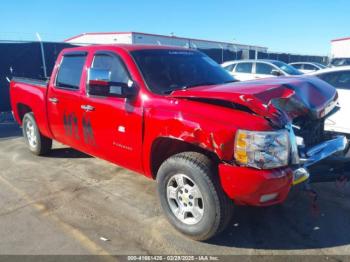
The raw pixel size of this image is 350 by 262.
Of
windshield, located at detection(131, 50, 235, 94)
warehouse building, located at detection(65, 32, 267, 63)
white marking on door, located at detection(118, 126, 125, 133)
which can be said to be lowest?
white marking on door, located at detection(118, 126, 125, 133)

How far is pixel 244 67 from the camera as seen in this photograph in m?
12.5

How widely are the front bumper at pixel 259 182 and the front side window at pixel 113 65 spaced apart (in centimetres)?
170

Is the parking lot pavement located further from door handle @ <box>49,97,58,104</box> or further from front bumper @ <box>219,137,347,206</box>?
door handle @ <box>49,97,58,104</box>

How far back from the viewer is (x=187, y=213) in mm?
3316

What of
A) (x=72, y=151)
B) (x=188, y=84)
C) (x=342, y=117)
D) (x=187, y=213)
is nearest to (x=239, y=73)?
(x=342, y=117)

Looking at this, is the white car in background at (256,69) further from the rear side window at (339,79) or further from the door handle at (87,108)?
the door handle at (87,108)

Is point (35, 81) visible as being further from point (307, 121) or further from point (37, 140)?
point (307, 121)

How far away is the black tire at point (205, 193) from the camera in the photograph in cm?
291

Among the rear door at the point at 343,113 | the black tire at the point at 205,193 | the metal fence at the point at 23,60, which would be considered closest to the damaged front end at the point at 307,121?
the black tire at the point at 205,193

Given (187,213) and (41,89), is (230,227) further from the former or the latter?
(41,89)

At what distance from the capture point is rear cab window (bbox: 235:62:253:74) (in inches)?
487

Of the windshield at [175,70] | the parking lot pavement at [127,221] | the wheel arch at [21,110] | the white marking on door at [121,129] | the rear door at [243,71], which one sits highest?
the windshield at [175,70]

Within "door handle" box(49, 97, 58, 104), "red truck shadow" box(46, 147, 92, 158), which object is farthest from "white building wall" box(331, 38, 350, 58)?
"door handle" box(49, 97, 58, 104)

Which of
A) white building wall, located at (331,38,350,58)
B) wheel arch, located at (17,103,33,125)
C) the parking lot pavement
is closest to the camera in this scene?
the parking lot pavement
